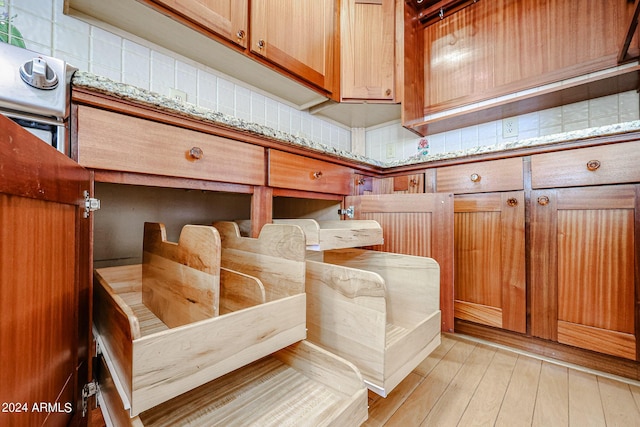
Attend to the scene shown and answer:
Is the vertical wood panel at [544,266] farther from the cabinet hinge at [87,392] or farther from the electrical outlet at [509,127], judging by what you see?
the cabinet hinge at [87,392]

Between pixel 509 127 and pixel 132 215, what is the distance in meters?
2.03

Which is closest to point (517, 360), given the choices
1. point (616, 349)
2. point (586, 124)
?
point (616, 349)

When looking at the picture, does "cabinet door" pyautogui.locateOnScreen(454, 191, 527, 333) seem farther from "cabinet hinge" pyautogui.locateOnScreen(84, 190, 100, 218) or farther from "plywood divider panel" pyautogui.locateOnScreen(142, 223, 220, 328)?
"cabinet hinge" pyautogui.locateOnScreen(84, 190, 100, 218)

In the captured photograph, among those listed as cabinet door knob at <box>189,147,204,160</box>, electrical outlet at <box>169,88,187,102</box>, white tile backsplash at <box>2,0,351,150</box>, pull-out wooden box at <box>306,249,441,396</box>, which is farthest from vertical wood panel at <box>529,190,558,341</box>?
electrical outlet at <box>169,88,187,102</box>

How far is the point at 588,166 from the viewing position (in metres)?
0.97

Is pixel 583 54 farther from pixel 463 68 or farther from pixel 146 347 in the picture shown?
pixel 146 347

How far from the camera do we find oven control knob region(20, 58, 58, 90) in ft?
1.57

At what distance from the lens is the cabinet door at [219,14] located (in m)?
0.98

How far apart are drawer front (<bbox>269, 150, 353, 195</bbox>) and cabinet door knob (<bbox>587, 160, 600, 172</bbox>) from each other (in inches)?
34.3

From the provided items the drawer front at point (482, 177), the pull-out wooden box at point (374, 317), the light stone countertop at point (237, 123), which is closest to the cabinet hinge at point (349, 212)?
the light stone countertop at point (237, 123)

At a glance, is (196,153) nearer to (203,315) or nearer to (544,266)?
(203,315)

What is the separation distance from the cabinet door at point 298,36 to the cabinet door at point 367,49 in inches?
3.8

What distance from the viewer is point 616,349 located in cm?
93

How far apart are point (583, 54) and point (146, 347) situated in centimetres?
199
